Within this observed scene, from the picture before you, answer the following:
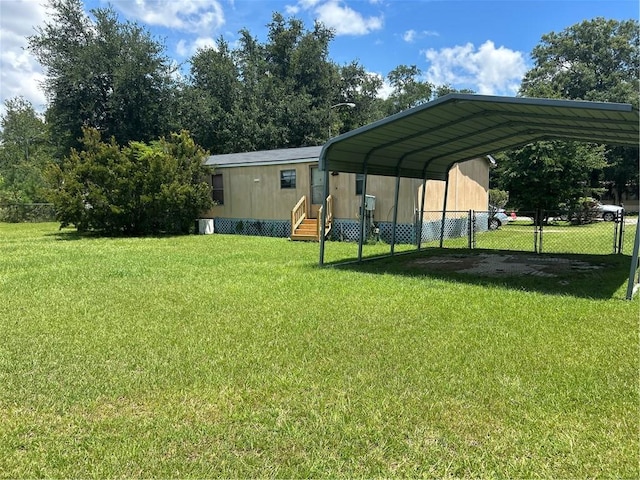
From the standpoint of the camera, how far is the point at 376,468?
220 cm

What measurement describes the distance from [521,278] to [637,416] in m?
4.62

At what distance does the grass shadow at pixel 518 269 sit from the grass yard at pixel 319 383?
0.30 metres

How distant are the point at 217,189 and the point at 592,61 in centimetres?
3946

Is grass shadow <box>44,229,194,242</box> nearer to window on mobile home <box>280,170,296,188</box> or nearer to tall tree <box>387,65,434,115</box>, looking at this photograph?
window on mobile home <box>280,170,296,188</box>

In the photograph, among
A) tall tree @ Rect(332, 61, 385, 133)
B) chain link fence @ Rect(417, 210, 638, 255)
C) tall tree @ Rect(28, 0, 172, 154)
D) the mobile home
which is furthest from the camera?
tall tree @ Rect(332, 61, 385, 133)

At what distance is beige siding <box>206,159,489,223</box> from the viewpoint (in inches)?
530

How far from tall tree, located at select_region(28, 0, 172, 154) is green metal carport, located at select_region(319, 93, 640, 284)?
81.3ft

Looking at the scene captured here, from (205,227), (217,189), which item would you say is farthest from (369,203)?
(217,189)

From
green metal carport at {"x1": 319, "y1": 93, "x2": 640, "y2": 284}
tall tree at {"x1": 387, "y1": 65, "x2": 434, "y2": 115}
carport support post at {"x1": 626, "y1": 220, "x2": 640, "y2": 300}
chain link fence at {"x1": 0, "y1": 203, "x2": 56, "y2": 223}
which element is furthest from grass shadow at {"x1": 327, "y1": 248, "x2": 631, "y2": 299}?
tall tree at {"x1": 387, "y1": 65, "x2": 434, "y2": 115}

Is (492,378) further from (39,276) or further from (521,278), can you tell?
(39,276)

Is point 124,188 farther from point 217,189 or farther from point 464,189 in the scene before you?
point 464,189

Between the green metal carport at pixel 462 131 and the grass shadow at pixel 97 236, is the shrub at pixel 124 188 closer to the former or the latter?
the grass shadow at pixel 97 236

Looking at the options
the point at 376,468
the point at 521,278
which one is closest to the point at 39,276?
the point at 376,468

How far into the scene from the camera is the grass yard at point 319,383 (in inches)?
89.7
